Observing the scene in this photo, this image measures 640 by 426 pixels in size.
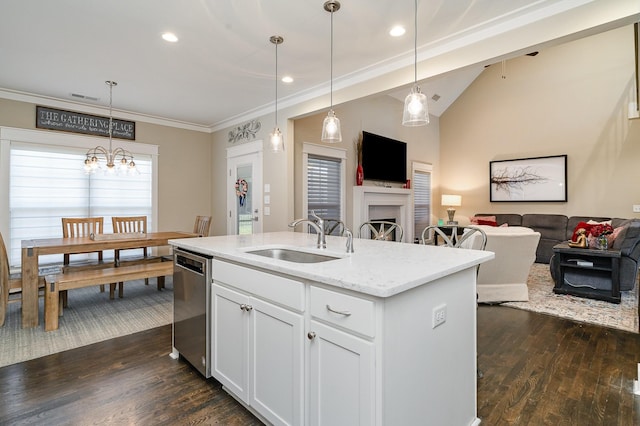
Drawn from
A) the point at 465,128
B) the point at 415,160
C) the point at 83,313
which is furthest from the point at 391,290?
the point at 465,128

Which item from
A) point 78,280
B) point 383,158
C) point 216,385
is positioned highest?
point 383,158

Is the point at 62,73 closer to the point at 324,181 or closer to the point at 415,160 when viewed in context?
the point at 324,181

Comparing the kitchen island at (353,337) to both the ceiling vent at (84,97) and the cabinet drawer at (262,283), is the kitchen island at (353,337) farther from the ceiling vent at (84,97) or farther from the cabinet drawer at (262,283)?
the ceiling vent at (84,97)

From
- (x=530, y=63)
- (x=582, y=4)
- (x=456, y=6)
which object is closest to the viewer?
(x=582, y=4)

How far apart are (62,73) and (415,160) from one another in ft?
20.1

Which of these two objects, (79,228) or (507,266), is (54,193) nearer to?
(79,228)

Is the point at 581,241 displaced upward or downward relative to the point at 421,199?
downward

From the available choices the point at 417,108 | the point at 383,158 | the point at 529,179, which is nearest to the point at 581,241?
the point at 529,179

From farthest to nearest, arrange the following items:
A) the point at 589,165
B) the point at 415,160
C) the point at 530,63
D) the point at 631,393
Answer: the point at 415,160
the point at 530,63
the point at 589,165
the point at 631,393

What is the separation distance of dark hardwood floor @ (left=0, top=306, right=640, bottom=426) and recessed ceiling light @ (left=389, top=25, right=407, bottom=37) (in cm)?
272

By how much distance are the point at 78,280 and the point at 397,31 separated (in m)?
3.76

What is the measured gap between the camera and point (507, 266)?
3662 mm

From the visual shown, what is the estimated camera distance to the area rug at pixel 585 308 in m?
3.16

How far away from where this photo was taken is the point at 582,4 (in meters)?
2.26
